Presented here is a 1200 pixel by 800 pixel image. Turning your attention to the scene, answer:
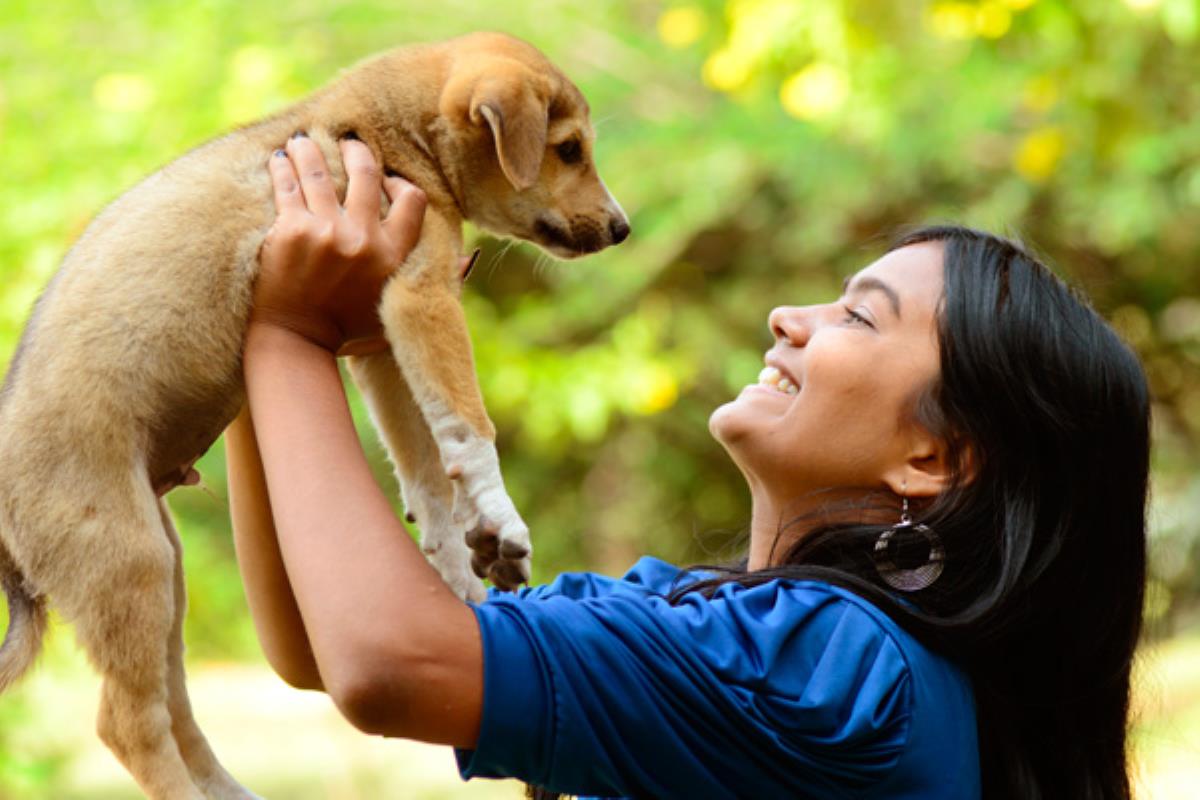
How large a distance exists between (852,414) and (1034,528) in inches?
13.3

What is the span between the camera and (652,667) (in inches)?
73.9

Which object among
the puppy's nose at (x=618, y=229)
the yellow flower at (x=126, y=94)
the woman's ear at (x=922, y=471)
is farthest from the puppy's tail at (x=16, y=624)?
the yellow flower at (x=126, y=94)

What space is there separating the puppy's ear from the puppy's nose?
0.21 m

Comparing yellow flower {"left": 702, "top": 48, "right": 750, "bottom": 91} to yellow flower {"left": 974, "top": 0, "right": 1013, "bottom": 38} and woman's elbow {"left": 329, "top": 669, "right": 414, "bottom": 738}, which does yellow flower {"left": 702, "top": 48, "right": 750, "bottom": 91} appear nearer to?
yellow flower {"left": 974, "top": 0, "right": 1013, "bottom": 38}

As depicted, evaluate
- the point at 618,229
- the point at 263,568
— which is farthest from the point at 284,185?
the point at 618,229

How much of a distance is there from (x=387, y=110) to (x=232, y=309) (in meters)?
0.55

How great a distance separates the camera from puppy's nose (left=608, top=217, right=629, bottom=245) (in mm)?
2750

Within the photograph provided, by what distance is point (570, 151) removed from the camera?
276 centimetres

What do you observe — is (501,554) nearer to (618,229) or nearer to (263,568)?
(263,568)

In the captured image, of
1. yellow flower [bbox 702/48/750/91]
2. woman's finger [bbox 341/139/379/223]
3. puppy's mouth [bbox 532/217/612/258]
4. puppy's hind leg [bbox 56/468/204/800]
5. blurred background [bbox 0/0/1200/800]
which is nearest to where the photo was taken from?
puppy's hind leg [bbox 56/468/204/800]

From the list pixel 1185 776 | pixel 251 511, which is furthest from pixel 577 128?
pixel 1185 776

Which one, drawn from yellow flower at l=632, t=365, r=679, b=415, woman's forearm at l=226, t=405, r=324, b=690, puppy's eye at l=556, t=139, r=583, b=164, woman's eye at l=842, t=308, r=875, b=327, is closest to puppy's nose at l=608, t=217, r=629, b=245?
puppy's eye at l=556, t=139, r=583, b=164

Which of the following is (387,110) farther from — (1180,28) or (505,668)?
(1180,28)

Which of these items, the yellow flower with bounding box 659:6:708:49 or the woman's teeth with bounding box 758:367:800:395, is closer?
the woman's teeth with bounding box 758:367:800:395
